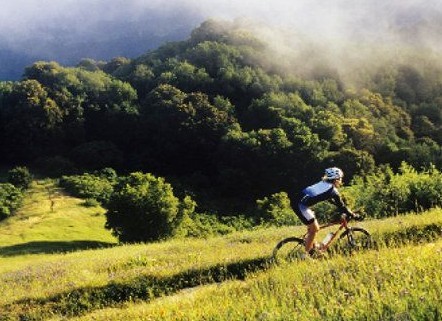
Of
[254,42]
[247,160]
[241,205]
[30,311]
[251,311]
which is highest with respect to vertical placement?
[254,42]

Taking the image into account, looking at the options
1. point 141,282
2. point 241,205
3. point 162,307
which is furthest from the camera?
point 241,205

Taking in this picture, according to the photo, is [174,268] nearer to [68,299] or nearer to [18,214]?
[68,299]

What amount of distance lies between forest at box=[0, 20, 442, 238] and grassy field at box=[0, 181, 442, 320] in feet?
238

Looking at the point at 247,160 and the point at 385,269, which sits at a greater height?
the point at 385,269

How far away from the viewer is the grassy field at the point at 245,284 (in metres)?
8.38

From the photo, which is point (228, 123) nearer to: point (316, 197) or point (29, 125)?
point (29, 125)

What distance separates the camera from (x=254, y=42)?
180 m

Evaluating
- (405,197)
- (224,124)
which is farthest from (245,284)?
(224,124)

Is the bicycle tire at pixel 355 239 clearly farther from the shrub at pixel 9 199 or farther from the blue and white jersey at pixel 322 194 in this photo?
the shrub at pixel 9 199

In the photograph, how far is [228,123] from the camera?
122 meters

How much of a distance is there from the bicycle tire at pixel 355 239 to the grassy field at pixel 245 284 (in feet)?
2.40

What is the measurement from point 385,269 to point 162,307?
4.51 m

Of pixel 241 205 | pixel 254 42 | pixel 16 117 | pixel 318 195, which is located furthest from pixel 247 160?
pixel 318 195

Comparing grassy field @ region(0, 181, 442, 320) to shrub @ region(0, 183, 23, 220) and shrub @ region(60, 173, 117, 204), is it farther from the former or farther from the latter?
shrub @ region(60, 173, 117, 204)
